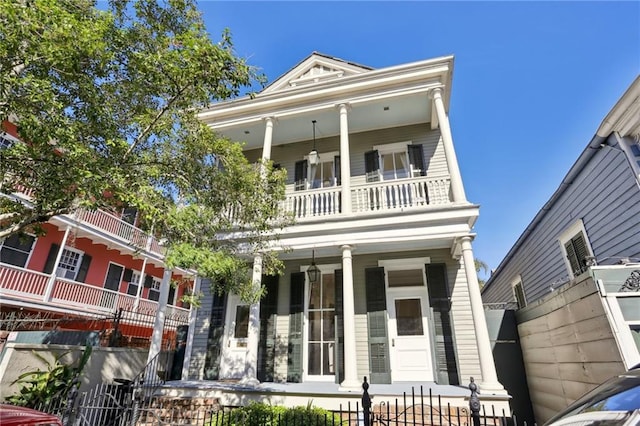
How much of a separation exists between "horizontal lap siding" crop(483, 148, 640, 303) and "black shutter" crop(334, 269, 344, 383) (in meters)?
5.11

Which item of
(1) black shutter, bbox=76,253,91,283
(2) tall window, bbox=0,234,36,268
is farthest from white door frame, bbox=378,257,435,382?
(1) black shutter, bbox=76,253,91,283

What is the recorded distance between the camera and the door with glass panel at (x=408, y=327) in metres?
6.64

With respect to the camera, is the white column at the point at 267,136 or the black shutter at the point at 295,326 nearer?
the black shutter at the point at 295,326

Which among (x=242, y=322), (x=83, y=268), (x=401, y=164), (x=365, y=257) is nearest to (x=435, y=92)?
(x=401, y=164)

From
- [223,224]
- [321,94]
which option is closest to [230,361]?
[223,224]

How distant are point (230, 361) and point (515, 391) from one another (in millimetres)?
6525

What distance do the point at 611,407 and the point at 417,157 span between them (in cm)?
752

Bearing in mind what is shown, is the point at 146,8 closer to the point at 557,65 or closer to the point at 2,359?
the point at 2,359

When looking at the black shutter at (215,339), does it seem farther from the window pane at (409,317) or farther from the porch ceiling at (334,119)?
the porch ceiling at (334,119)

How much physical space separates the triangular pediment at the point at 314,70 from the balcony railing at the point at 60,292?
897 cm

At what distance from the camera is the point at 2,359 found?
5.36 m

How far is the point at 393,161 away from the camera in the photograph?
880 cm

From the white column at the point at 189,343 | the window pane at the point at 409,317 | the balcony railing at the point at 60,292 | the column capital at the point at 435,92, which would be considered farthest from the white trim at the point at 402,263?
the balcony railing at the point at 60,292

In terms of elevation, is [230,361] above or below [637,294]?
below
